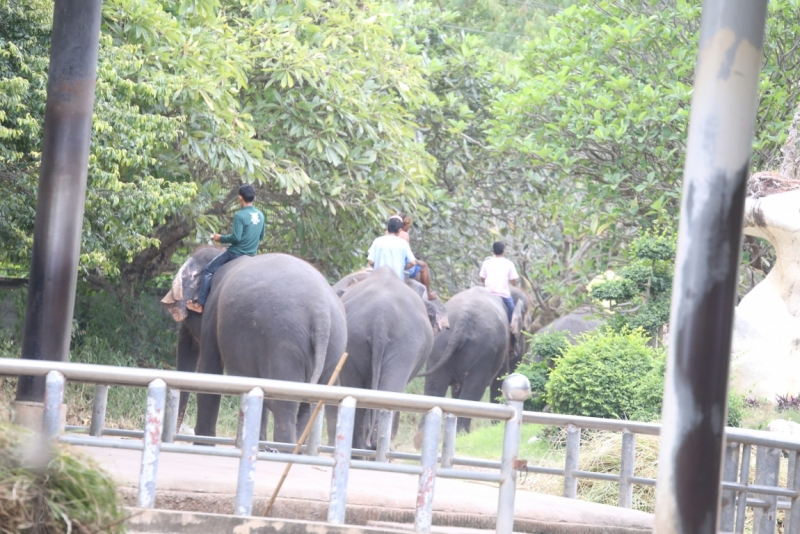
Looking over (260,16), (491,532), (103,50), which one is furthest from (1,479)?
(260,16)

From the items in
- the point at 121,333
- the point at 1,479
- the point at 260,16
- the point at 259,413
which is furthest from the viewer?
the point at 121,333

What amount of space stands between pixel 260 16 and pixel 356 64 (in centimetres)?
138

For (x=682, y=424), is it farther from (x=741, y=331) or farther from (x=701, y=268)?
(x=741, y=331)

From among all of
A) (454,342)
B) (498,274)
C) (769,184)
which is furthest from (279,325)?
(498,274)

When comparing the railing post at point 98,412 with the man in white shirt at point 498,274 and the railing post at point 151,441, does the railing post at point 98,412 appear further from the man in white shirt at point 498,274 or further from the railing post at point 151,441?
the man in white shirt at point 498,274

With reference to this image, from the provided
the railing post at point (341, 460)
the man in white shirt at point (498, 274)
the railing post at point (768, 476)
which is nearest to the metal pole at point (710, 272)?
the railing post at point (341, 460)

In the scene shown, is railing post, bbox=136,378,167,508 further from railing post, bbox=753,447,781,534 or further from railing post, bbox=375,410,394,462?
railing post, bbox=753,447,781,534

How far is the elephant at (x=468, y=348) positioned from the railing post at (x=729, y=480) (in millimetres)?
7911

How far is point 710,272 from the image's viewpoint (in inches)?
160

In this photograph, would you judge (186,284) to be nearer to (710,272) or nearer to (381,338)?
(381,338)

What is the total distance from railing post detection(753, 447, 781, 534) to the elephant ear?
5.17m

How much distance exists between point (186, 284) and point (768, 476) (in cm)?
534

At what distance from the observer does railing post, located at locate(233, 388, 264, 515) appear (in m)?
4.56

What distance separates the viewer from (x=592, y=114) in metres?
14.6
